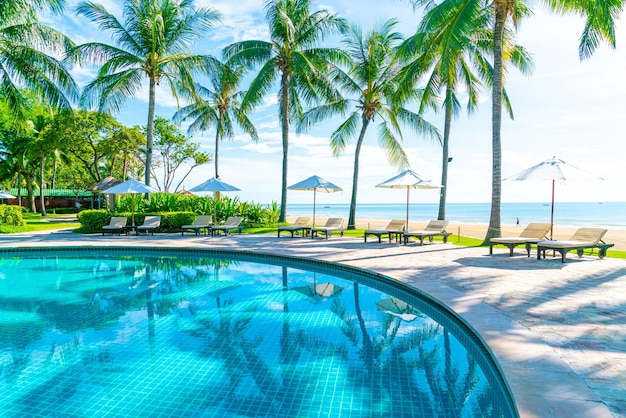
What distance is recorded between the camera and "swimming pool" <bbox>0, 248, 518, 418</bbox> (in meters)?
3.52

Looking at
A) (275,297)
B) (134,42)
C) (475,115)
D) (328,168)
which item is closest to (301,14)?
(134,42)

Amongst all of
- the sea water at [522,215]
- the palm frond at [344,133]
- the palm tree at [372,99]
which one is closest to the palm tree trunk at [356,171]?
the palm tree at [372,99]

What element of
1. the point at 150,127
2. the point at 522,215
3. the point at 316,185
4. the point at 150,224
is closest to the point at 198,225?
the point at 150,224

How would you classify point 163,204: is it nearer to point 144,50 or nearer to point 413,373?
point 144,50

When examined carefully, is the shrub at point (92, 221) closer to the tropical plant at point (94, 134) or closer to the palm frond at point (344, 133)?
the palm frond at point (344, 133)

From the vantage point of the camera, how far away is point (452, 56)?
12172 millimetres

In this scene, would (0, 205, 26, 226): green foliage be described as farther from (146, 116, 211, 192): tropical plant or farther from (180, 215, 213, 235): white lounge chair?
(146, 116, 211, 192): tropical plant

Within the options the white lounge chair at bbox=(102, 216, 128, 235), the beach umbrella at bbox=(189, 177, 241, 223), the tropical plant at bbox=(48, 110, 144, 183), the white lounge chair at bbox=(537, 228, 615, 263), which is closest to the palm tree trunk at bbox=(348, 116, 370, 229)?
the beach umbrella at bbox=(189, 177, 241, 223)

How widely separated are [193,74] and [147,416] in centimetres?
1747

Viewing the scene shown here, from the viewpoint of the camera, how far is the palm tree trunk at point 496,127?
40.4 ft

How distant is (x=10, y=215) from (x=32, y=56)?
8.66 metres

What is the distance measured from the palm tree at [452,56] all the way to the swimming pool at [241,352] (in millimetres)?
7872

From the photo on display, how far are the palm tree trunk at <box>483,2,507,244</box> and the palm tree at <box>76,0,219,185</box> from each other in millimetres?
12475

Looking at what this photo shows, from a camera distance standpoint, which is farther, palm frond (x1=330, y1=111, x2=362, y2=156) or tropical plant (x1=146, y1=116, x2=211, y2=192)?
tropical plant (x1=146, y1=116, x2=211, y2=192)
